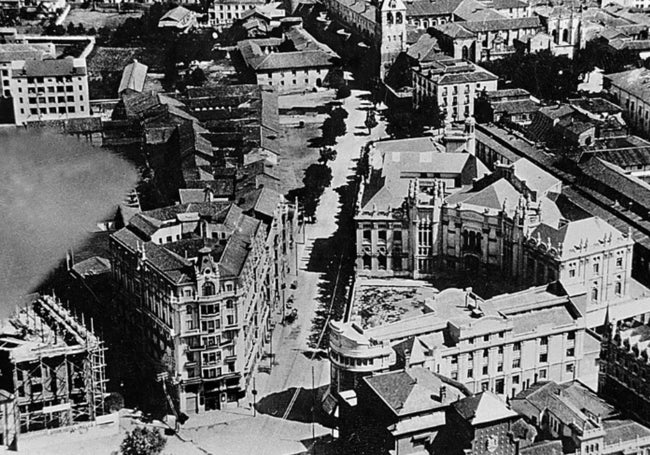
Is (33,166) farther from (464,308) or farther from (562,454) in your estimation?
(562,454)

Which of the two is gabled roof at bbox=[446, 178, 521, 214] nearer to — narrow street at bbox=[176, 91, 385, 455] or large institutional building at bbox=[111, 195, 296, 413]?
narrow street at bbox=[176, 91, 385, 455]

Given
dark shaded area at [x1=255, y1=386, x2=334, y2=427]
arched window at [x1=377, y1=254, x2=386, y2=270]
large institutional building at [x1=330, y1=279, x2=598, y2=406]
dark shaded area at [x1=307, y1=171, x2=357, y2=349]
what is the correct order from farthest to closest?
1. arched window at [x1=377, y1=254, x2=386, y2=270]
2. dark shaded area at [x1=307, y1=171, x2=357, y2=349]
3. dark shaded area at [x1=255, y1=386, x2=334, y2=427]
4. large institutional building at [x1=330, y1=279, x2=598, y2=406]

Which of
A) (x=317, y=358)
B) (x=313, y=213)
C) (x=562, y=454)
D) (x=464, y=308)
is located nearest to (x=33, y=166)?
(x=313, y=213)

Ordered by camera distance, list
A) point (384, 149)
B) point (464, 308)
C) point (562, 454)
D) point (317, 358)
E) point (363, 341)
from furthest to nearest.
Result: point (384, 149), point (317, 358), point (464, 308), point (363, 341), point (562, 454)

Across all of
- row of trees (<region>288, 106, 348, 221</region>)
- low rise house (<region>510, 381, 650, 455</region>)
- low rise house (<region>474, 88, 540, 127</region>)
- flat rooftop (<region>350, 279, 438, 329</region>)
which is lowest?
flat rooftop (<region>350, 279, 438, 329</region>)

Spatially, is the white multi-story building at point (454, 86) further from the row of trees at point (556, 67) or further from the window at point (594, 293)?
the window at point (594, 293)

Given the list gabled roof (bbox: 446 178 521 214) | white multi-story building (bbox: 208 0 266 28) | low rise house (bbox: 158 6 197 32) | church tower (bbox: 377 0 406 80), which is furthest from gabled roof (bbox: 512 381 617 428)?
white multi-story building (bbox: 208 0 266 28)
